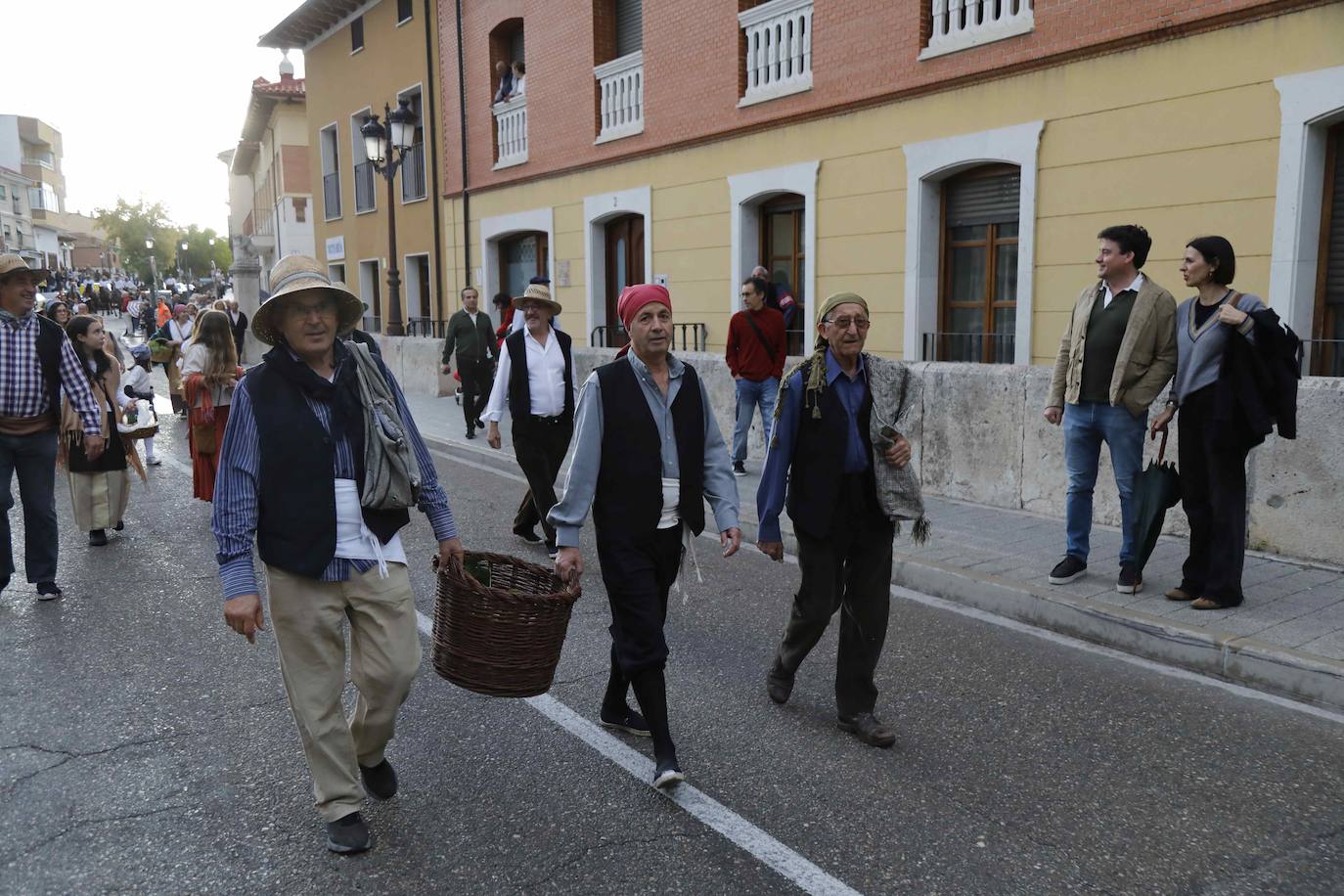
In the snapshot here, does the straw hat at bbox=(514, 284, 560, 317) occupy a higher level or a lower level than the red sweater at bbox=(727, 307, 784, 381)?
higher

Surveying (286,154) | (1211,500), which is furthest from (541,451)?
(286,154)

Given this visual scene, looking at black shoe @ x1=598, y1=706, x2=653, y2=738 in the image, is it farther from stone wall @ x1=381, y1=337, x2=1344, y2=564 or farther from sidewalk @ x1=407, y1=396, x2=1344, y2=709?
stone wall @ x1=381, y1=337, x2=1344, y2=564

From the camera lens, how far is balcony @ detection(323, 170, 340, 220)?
25.7 metres

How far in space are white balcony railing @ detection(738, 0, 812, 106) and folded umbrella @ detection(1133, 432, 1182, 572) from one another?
706cm

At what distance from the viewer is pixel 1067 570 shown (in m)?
6.03

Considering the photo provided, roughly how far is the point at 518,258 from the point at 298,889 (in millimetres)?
16333

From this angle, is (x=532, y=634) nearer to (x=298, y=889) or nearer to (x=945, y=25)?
(x=298, y=889)

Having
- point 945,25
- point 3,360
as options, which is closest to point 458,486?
point 3,360

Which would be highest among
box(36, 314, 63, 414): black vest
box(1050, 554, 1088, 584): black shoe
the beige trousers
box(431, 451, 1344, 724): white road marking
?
box(36, 314, 63, 414): black vest

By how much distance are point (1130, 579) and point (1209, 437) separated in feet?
2.85

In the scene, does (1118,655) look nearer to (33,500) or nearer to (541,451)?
(541,451)

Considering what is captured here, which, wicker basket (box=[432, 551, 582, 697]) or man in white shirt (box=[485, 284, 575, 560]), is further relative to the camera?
man in white shirt (box=[485, 284, 575, 560])

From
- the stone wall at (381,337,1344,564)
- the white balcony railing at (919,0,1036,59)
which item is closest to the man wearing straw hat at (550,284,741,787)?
the stone wall at (381,337,1344,564)

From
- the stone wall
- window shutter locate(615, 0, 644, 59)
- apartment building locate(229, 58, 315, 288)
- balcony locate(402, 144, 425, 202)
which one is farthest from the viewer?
apartment building locate(229, 58, 315, 288)
